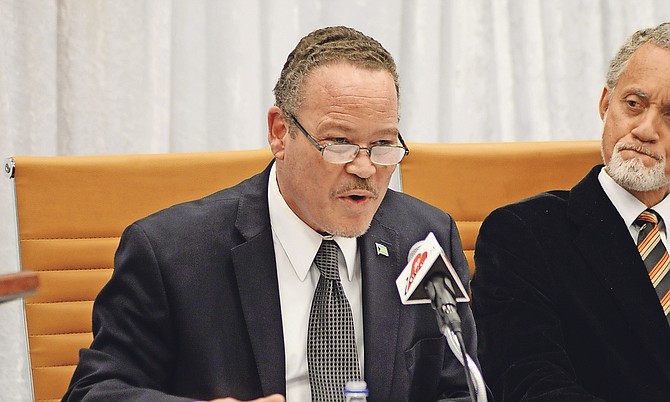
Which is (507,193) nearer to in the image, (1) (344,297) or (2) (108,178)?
(1) (344,297)

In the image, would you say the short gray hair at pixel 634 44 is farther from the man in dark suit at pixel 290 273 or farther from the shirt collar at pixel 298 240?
the shirt collar at pixel 298 240

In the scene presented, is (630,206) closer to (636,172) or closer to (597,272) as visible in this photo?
(636,172)

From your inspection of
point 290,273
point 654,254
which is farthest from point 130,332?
point 654,254

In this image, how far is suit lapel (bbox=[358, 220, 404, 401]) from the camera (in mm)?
2020

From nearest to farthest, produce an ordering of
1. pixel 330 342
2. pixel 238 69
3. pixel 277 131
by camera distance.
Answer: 1. pixel 330 342
2. pixel 277 131
3. pixel 238 69

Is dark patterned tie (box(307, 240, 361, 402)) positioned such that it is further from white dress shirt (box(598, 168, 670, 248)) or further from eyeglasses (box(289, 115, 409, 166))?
white dress shirt (box(598, 168, 670, 248))

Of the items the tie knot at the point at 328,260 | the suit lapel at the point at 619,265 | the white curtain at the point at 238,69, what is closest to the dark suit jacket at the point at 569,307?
the suit lapel at the point at 619,265

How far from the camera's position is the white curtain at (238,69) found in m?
3.22

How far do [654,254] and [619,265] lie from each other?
4.5 inches

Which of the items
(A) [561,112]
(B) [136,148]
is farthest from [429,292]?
(A) [561,112]

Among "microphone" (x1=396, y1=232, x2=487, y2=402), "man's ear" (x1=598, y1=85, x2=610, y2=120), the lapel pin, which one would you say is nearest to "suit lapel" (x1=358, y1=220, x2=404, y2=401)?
the lapel pin

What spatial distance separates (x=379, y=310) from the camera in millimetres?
2061

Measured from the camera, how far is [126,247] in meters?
2.00

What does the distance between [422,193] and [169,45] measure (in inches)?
46.4
